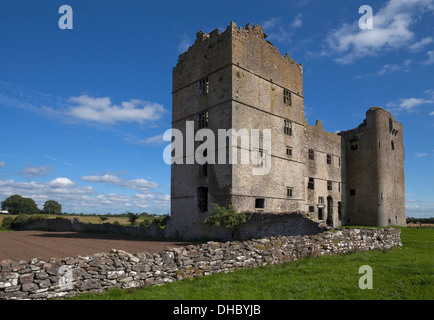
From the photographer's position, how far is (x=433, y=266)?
420 inches

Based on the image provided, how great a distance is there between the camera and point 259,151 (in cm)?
2388

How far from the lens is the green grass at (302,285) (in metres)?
7.84

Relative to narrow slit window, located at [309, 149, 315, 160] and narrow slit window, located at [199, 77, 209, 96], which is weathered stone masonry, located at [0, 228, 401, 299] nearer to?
narrow slit window, located at [199, 77, 209, 96]

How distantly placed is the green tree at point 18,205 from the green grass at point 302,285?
4235 inches

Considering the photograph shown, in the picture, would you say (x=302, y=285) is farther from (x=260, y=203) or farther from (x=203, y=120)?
(x=203, y=120)

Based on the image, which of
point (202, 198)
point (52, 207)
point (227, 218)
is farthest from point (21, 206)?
point (227, 218)

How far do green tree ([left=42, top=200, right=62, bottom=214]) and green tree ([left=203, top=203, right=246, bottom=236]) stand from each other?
9814 centimetres

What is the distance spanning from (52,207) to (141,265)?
110 meters

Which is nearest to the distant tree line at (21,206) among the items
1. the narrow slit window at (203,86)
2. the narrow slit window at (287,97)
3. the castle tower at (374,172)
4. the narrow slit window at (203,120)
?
the narrow slit window at (203,120)

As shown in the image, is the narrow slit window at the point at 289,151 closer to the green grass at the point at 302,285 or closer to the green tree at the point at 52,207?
the green grass at the point at 302,285

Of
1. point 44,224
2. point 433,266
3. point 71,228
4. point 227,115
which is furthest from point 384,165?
point 44,224

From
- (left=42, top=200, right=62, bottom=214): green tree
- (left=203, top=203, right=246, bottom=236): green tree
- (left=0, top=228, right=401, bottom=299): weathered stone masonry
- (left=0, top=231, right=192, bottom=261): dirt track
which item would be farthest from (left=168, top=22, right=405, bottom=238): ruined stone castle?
(left=42, top=200, right=62, bottom=214): green tree
